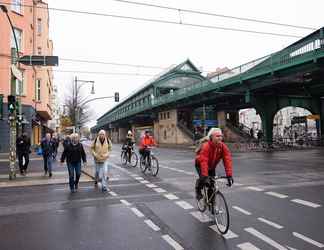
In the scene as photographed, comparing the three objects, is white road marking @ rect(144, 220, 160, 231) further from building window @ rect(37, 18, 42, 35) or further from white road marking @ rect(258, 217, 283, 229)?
building window @ rect(37, 18, 42, 35)

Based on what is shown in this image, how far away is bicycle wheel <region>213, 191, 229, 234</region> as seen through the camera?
5.19 m

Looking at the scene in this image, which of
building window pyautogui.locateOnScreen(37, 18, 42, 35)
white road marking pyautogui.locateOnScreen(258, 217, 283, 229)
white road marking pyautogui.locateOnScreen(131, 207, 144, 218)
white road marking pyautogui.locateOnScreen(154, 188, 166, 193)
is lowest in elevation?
white road marking pyautogui.locateOnScreen(258, 217, 283, 229)

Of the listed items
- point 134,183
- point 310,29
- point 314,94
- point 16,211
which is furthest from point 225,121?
point 16,211

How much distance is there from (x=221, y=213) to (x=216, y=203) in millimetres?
270

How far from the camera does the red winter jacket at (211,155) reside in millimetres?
5582

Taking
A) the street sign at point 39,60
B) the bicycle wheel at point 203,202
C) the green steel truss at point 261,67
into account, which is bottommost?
the bicycle wheel at point 203,202

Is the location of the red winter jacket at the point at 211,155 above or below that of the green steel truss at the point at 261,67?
below

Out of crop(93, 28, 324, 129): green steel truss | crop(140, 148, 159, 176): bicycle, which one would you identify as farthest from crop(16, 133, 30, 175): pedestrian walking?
crop(93, 28, 324, 129): green steel truss

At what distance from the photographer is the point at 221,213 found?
5.37m

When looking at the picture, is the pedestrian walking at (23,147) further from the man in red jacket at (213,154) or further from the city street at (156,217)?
the man in red jacket at (213,154)

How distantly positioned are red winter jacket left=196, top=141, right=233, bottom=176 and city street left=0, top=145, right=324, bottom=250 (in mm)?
1038

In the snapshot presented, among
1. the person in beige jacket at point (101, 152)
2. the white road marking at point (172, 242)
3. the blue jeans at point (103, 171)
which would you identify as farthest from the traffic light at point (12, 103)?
the white road marking at point (172, 242)

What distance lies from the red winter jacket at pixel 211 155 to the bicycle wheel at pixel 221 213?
468 millimetres

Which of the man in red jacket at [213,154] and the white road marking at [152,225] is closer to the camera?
the man in red jacket at [213,154]
